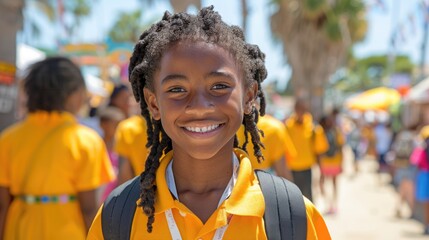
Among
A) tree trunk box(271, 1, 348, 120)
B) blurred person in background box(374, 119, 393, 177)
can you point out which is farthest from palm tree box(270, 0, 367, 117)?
blurred person in background box(374, 119, 393, 177)

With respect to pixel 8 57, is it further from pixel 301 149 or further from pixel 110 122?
pixel 301 149

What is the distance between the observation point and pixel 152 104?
2092 mm

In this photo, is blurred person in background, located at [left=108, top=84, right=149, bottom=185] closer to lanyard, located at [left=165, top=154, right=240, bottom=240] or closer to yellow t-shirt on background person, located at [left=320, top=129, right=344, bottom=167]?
lanyard, located at [left=165, top=154, right=240, bottom=240]

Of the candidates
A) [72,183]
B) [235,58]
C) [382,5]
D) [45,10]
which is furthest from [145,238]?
[45,10]

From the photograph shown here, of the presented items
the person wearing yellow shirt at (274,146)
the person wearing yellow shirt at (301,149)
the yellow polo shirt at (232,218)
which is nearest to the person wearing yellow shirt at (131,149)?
the person wearing yellow shirt at (274,146)

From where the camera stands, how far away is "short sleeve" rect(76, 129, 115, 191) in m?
3.21

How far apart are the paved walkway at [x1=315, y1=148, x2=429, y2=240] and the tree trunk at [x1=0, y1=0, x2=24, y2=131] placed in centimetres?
460

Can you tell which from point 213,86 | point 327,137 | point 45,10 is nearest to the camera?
point 213,86

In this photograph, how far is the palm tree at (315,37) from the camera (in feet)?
79.9

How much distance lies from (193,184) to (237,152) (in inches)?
8.5

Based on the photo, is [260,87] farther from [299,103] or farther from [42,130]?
[299,103]

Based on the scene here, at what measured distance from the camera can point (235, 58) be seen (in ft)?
6.46

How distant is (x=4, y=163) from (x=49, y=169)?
0.27 metres

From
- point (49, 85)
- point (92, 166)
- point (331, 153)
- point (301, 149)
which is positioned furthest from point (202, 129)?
point (331, 153)
